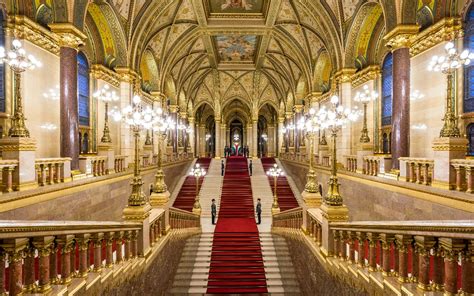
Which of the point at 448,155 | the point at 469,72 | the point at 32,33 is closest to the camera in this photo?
the point at 448,155

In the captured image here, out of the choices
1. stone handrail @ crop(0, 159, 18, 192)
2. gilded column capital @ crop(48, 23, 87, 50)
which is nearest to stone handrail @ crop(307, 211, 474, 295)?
stone handrail @ crop(0, 159, 18, 192)

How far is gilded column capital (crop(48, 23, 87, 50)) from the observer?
34.2ft

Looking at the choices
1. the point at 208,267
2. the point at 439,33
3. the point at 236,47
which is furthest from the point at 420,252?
the point at 236,47

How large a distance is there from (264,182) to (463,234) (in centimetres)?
2055

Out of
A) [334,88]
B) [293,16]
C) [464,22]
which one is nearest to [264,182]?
[334,88]

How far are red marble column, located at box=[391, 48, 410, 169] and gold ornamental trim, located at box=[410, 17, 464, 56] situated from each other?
662 millimetres

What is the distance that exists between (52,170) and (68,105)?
3.03 meters

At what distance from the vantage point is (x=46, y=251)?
3176 millimetres

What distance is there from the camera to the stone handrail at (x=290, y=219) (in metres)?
9.35

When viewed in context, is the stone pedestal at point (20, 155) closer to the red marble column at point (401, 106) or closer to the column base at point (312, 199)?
the column base at point (312, 199)

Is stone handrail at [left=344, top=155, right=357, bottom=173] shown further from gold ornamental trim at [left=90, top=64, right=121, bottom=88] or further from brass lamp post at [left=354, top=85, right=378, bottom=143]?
gold ornamental trim at [left=90, top=64, right=121, bottom=88]

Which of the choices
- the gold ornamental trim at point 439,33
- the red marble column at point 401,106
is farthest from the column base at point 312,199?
the gold ornamental trim at point 439,33

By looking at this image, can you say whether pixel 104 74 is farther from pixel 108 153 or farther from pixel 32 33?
pixel 32 33

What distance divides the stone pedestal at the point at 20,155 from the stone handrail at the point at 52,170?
68cm
